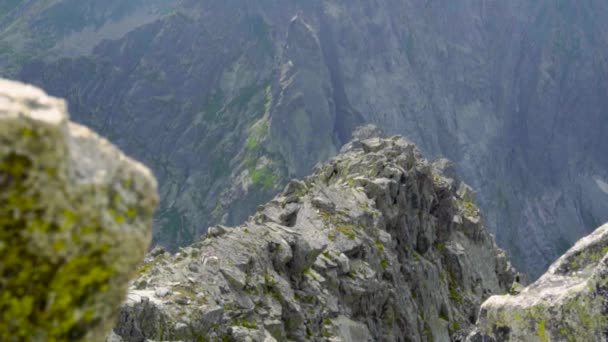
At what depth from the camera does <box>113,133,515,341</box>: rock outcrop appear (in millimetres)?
34562

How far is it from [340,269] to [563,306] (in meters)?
36.9

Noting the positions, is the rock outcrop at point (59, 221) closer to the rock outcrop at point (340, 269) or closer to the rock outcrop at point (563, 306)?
the rock outcrop at point (563, 306)

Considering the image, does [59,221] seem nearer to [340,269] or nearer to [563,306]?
[563,306]

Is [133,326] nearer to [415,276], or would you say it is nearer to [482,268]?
[415,276]

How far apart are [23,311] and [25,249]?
1.99 ft

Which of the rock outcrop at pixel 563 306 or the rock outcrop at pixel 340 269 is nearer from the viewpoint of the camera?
the rock outcrop at pixel 563 306

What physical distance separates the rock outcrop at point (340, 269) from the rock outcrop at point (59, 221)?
759 inches

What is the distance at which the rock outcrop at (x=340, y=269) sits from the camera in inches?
1361

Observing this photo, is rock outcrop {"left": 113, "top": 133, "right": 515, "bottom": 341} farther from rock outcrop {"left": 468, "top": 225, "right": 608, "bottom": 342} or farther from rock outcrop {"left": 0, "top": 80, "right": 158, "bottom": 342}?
rock outcrop {"left": 0, "top": 80, "right": 158, "bottom": 342}

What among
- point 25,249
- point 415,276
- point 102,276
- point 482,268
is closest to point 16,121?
point 25,249

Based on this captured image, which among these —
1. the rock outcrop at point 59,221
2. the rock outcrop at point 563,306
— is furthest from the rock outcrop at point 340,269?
the rock outcrop at point 59,221

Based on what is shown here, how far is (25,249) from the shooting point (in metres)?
5.55

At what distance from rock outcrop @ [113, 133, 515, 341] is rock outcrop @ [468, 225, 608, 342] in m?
15.1

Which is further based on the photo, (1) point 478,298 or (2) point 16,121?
(1) point 478,298
